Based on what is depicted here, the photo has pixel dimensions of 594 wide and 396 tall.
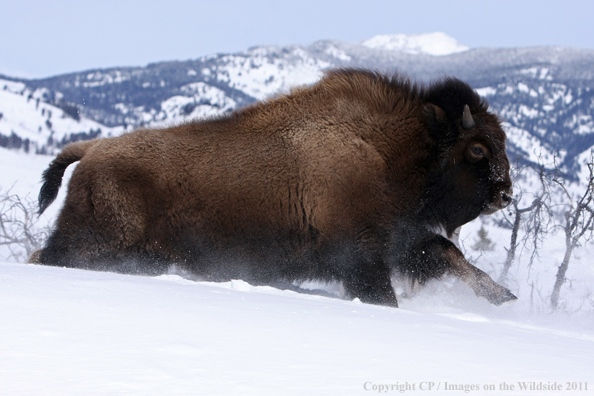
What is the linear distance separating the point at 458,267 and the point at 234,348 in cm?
324

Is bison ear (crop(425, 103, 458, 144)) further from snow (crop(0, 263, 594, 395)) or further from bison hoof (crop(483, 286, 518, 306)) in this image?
snow (crop(0, 263, 594, 395))

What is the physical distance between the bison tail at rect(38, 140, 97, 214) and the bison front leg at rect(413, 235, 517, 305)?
348cm

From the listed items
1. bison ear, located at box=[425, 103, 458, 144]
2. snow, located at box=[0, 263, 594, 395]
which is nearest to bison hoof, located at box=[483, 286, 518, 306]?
bison ear, located at box=[425, 103, 458, 144]

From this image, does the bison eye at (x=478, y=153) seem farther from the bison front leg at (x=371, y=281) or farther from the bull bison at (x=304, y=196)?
the bison front leg at (x=371, y=281)

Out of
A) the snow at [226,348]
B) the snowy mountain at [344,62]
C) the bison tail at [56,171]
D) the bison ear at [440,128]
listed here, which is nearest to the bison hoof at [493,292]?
the bison ear at [440,128]

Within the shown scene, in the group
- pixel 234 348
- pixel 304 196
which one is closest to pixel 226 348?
pixel 234 348

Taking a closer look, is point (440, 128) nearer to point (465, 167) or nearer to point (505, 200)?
point (465, 167)

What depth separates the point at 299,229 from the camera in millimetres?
4680

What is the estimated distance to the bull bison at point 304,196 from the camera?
459cm

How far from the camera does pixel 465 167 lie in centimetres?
475

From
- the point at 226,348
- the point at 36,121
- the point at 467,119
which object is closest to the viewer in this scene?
the point at 226,348

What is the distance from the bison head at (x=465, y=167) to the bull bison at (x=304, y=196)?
10 millimetres

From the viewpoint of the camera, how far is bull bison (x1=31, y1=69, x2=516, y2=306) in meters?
4.59

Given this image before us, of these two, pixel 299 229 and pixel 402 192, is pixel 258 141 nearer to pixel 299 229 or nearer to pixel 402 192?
pixel 299 229
